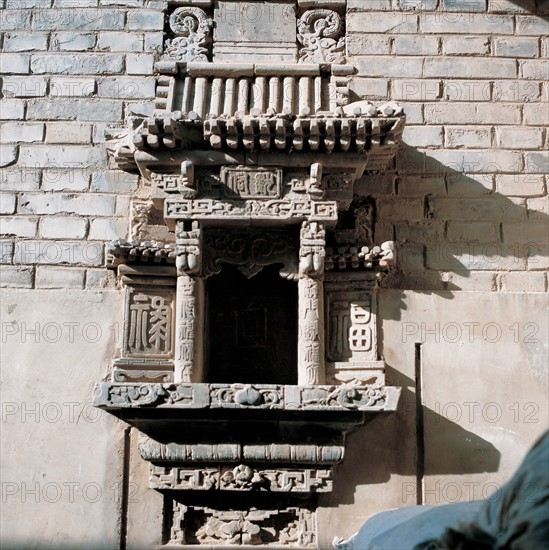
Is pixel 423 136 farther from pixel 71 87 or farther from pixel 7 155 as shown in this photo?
pixel 7 155

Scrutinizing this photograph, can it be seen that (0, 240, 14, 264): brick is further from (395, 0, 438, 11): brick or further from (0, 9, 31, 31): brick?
(395, 0, 438, 11): brick

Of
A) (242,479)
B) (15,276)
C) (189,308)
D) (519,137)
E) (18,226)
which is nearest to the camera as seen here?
(242,479)

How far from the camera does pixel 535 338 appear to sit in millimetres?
6293

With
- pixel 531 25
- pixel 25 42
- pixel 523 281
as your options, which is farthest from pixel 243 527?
pixel 531 25

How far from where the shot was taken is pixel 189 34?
23.2 feet

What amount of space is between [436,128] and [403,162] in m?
0.39

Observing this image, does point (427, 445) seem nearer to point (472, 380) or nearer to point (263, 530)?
point (472, 380)

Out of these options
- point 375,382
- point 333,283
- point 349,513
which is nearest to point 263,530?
point 349,513

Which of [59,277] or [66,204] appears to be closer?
[59,277]

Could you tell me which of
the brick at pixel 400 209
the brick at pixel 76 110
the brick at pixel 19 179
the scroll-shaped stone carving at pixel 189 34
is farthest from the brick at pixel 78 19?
the brick at pixel 400 209

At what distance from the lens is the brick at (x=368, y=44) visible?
23.1ft

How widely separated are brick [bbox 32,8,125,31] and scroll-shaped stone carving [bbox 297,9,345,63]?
1.43 meters

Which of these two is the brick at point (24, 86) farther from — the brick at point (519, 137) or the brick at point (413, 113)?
the brick at point (519, 137)

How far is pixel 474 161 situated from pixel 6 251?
11.4ft
